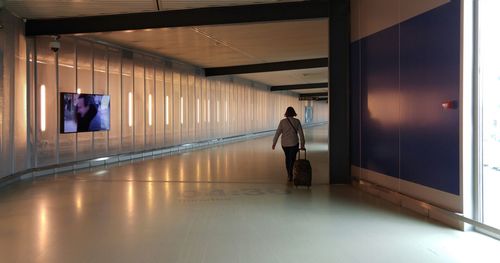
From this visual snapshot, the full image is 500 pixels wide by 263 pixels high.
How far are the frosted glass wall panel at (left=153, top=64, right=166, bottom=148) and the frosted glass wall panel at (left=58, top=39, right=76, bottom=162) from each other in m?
5.28

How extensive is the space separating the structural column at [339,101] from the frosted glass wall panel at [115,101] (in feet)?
27.3

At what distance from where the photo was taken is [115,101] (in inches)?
585

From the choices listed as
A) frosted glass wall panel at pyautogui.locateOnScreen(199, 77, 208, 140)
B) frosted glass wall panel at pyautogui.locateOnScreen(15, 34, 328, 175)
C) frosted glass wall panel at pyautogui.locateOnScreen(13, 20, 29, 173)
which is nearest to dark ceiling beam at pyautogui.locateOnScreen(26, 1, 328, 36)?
frosted glass wall panel at pyautogui.locateOnScreen(13, 20, 29, 173)

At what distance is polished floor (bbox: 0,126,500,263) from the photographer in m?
4.52

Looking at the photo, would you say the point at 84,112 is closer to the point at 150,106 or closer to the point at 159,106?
the point at 150,106

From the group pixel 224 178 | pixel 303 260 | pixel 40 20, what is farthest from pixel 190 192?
pixel 40 20

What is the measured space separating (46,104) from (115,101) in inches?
144

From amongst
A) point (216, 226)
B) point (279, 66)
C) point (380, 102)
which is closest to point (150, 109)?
point (279, 66)

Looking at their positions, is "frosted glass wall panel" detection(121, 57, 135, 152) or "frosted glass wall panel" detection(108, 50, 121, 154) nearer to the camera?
"frosted glass wall panel" detection(108, 50, 121, 154)

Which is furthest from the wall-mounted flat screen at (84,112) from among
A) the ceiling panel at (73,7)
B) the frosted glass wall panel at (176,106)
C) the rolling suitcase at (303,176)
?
the rolling suitcase at (303,176)

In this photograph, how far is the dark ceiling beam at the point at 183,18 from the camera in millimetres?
9078

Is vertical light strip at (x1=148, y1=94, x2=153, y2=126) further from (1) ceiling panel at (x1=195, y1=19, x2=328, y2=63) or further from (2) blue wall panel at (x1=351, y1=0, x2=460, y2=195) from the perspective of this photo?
(2) blue wall panel at (x1=351, y1=0, x2=460, y2=195)

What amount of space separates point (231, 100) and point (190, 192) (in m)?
19.7

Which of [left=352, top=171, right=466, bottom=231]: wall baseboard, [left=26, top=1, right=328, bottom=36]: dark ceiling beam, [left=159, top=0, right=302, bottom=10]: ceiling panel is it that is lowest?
[left=352, top=171, right=466, bottom=231]: wall baseboard
